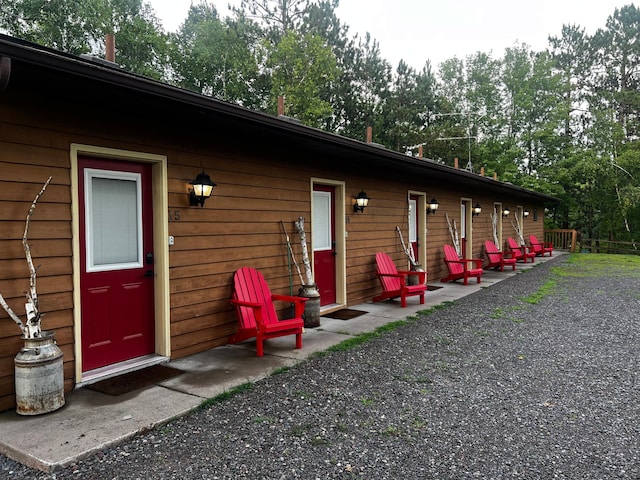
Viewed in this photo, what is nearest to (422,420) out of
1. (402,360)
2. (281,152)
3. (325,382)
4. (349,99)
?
(325,382)

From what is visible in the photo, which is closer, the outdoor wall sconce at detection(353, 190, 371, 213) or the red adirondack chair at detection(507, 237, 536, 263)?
the outdoor wall sconce at detection(353, 190, 371, 213)

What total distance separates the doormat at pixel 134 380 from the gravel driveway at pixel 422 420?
696 mm

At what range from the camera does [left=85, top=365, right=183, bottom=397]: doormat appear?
3.21 metres

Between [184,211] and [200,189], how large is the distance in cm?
27

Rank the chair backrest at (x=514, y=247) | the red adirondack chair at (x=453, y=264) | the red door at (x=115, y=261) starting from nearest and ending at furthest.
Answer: the red door at (x=115, y=261) < the red adirondack chair at (x=453, y=264) < the chair backrest at (x=514, y=247)

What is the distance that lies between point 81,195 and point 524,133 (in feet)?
79.2

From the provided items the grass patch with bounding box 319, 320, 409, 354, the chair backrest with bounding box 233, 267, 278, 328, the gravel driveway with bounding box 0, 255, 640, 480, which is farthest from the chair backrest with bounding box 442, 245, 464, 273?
the chair backrest with bounding box 233, 267, 278, 328

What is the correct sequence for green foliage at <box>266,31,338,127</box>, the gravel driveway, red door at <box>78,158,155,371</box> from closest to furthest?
the gravel driveway → red door at <box>78,158,155,371</box> → green foliage at <box>266,31,338,127</box>

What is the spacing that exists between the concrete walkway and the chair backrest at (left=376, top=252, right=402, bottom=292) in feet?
6.87

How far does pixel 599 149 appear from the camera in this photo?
21266mm

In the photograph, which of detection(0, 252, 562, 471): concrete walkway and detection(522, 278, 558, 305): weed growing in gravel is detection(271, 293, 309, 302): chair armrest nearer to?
detection(0, 252, 562, 471): concrete walkway

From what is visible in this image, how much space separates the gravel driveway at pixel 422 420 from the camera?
7.35 feet

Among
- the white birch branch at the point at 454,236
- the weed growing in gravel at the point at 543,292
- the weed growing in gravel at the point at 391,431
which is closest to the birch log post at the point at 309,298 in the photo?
the weed growing in gravel at the point at 391,431

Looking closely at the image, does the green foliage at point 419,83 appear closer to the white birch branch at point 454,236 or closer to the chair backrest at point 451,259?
the white birch branch at point 454,236
